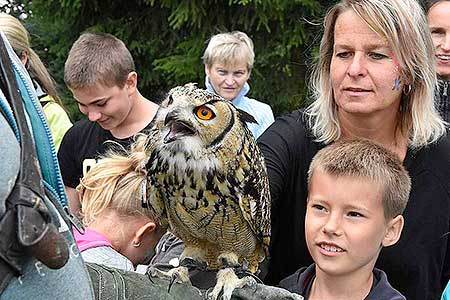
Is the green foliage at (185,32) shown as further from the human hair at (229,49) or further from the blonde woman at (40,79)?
the blonde woman at (40,79)

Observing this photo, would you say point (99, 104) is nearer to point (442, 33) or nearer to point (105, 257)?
point (105, 257)

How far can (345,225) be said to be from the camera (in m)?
1.86

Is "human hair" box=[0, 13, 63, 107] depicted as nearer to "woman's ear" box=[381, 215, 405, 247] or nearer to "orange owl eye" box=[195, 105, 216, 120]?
"orange owl eye" box=[195, 105, 216, 120]

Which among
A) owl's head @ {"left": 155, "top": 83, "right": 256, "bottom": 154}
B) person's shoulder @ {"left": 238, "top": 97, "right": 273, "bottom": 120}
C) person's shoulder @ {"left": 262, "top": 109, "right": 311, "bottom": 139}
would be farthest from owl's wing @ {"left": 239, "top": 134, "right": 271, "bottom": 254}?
person's shoulder @ {"left": 238, "top": 97, "right": 273, "bottom": 120}

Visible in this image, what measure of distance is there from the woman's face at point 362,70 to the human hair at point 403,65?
0.02 meters

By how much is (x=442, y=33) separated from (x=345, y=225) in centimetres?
165

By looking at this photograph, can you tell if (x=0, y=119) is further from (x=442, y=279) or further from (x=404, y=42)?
(x=442, y=279)

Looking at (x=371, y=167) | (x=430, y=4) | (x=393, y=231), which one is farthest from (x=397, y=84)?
(x=430, y=4)

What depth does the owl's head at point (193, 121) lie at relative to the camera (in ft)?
5.34

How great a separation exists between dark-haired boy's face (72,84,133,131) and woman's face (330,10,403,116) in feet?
4.43

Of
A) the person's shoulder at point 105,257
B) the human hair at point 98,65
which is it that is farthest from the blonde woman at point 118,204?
the human hair at point 98,65

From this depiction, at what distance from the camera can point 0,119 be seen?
2.69 feet

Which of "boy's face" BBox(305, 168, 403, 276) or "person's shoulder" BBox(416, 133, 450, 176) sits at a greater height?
"person's shoulder" BBox(416, 133, 450, 176)

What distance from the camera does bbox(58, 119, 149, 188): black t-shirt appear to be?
3.23m
